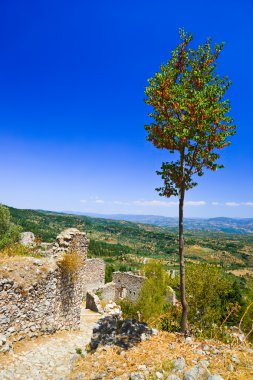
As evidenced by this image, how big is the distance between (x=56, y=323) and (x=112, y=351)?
7.31 metres

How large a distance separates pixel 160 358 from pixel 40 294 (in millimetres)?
8350

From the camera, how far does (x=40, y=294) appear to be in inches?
569

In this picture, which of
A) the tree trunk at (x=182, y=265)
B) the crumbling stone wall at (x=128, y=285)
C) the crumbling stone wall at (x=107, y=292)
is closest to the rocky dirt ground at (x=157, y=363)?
the tree trunk at (x=182, y=265)

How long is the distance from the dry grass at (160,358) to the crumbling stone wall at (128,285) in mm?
33366

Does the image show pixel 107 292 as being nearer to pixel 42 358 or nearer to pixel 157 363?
pixel 42 358

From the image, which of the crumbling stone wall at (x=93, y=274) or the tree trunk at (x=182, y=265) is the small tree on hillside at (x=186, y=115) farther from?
the crumbling stone wall at (x=93, y=274)

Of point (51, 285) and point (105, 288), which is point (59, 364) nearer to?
point (51, 285)

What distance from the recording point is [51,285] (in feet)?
49.5

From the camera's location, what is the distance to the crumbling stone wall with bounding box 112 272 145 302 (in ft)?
138

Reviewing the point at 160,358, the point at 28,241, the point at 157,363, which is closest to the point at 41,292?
the point at 160,358

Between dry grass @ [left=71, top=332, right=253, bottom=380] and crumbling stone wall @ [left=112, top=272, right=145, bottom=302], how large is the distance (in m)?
33.4

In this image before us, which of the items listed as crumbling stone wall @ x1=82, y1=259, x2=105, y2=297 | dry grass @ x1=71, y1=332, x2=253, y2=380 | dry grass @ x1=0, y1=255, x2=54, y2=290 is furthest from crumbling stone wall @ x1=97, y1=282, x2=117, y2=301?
dry grass @ x1=71, y1=332, x2=253, y2=380

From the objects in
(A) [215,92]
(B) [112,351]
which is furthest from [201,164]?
(B) [112,351]

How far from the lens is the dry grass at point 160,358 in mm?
7145
